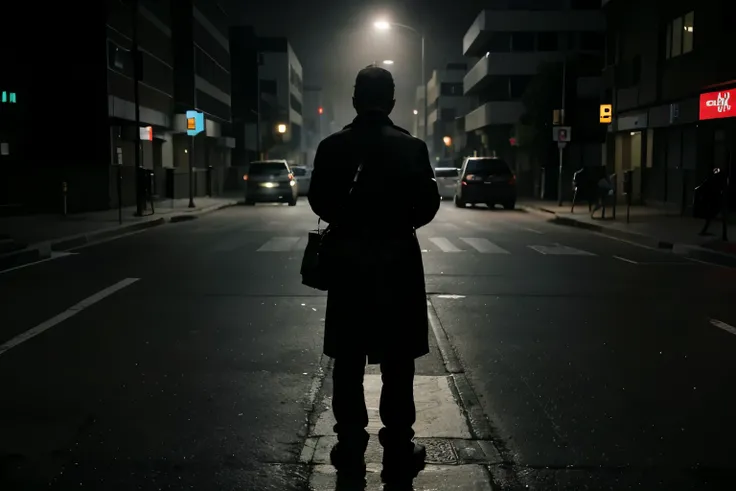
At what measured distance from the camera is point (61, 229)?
2059 centimetres

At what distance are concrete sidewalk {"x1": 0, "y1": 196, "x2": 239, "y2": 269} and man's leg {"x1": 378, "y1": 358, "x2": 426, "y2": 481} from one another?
10.9 metres

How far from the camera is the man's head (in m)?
4.36

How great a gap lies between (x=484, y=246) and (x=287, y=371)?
36.7ft

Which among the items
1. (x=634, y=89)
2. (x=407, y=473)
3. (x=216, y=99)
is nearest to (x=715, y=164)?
(x=634, y=89)

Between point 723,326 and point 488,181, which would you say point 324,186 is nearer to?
point 723,326

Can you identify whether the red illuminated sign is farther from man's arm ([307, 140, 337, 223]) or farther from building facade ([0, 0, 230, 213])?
man's arm ([307, 140, 337, 223])

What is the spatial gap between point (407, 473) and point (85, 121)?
2786 cm

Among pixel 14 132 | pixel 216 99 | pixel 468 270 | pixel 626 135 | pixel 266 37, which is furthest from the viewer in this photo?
pixel 266 37

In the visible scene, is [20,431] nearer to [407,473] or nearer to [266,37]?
[407,473]

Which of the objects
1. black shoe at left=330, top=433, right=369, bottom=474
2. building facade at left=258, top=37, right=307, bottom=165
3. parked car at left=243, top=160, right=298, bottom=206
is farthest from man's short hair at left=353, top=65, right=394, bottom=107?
building facade at left=258, top=37, right=307, bottom=165

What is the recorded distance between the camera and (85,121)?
2988cm

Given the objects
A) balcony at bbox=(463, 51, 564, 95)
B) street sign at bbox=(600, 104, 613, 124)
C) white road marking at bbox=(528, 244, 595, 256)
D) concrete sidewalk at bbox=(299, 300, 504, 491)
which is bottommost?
white road marking at bbox=(528, 244, 595, 256)

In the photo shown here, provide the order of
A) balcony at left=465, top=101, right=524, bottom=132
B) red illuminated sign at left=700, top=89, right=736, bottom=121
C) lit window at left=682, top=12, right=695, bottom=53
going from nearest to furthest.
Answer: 1. red illuminated sign at left=700, top=89, right=736, bottom=121
2. lit window at left=682, top=12, right=695, bottom=53
3. balcony at left=465, top=101, right=524, bottom=132

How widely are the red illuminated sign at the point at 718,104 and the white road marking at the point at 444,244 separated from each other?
6975 mm
